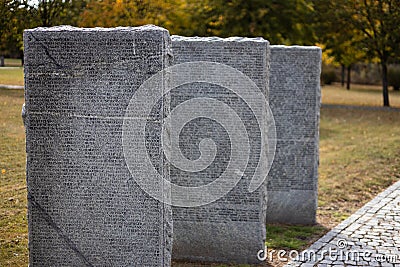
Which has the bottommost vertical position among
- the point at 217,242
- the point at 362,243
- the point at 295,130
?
the point at 362,243

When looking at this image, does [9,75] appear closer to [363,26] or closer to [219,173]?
[219,173]

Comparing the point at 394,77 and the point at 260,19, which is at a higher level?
the point at 260,19

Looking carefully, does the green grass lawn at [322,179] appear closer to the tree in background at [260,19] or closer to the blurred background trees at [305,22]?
the blurred background trees at [305,22]

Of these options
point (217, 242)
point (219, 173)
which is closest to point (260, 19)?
point (219, 173)

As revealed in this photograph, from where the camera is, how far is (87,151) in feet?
17.2

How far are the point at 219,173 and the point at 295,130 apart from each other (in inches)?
75.8

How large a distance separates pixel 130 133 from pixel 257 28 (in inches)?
687

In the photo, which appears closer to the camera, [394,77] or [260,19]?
[260,19]

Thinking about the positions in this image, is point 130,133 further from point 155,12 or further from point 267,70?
point 155,12

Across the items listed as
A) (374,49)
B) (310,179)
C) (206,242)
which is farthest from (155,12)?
(374,49)

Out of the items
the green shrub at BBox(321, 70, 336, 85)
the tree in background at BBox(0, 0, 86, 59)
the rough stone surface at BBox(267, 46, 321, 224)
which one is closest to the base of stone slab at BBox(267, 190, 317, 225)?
the rough stone surface at BBox(267, 46, 321, 224)

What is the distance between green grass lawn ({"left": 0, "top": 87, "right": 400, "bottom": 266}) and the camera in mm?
7648

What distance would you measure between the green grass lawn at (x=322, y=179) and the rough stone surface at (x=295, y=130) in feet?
1.15

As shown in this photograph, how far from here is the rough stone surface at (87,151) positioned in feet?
16.8
